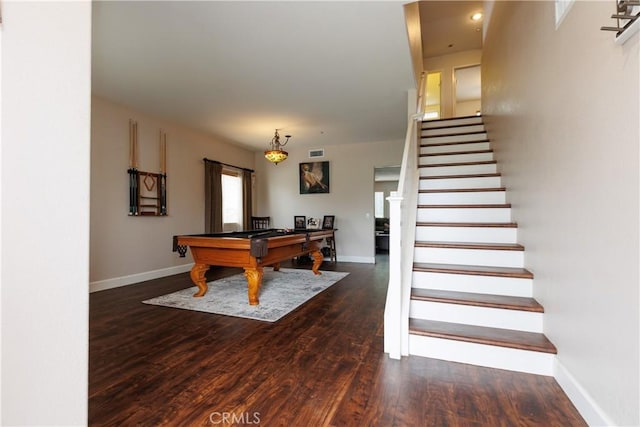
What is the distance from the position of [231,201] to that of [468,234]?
5537 mm

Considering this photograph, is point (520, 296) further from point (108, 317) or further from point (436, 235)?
point (108, 317)

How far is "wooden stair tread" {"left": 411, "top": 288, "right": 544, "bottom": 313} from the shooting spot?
2054 millimetres

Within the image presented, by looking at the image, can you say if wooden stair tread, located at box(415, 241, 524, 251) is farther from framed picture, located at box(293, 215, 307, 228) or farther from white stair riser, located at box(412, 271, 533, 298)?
framed picture, located at box(293, 215, 307, 228)

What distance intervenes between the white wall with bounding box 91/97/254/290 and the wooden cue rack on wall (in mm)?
77

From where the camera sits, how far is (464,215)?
304 centimetres

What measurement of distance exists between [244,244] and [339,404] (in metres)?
2.02

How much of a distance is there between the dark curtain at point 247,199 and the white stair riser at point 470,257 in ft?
17.0

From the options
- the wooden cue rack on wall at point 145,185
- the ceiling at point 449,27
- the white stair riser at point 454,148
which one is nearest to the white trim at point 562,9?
the white stair riser at point 454,148

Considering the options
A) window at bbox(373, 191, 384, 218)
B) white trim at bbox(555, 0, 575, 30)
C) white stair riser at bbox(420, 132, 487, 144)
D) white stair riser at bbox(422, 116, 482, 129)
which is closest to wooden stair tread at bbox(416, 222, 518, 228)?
white trim at bbox(555, 0, 575, 30)

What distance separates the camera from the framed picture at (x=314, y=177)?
7.18m

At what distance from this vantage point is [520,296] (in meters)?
2.26

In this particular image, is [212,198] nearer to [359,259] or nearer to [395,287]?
[359,259]

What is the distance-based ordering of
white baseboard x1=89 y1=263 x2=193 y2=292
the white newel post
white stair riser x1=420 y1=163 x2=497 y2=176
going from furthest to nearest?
white baseboard x1=89 y1=263 x2=193 y2=292 → white stair riser x1=420 y1=163 x2=497 y2=176 → the white newel post

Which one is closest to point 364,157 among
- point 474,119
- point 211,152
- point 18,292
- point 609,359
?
point 474,119
